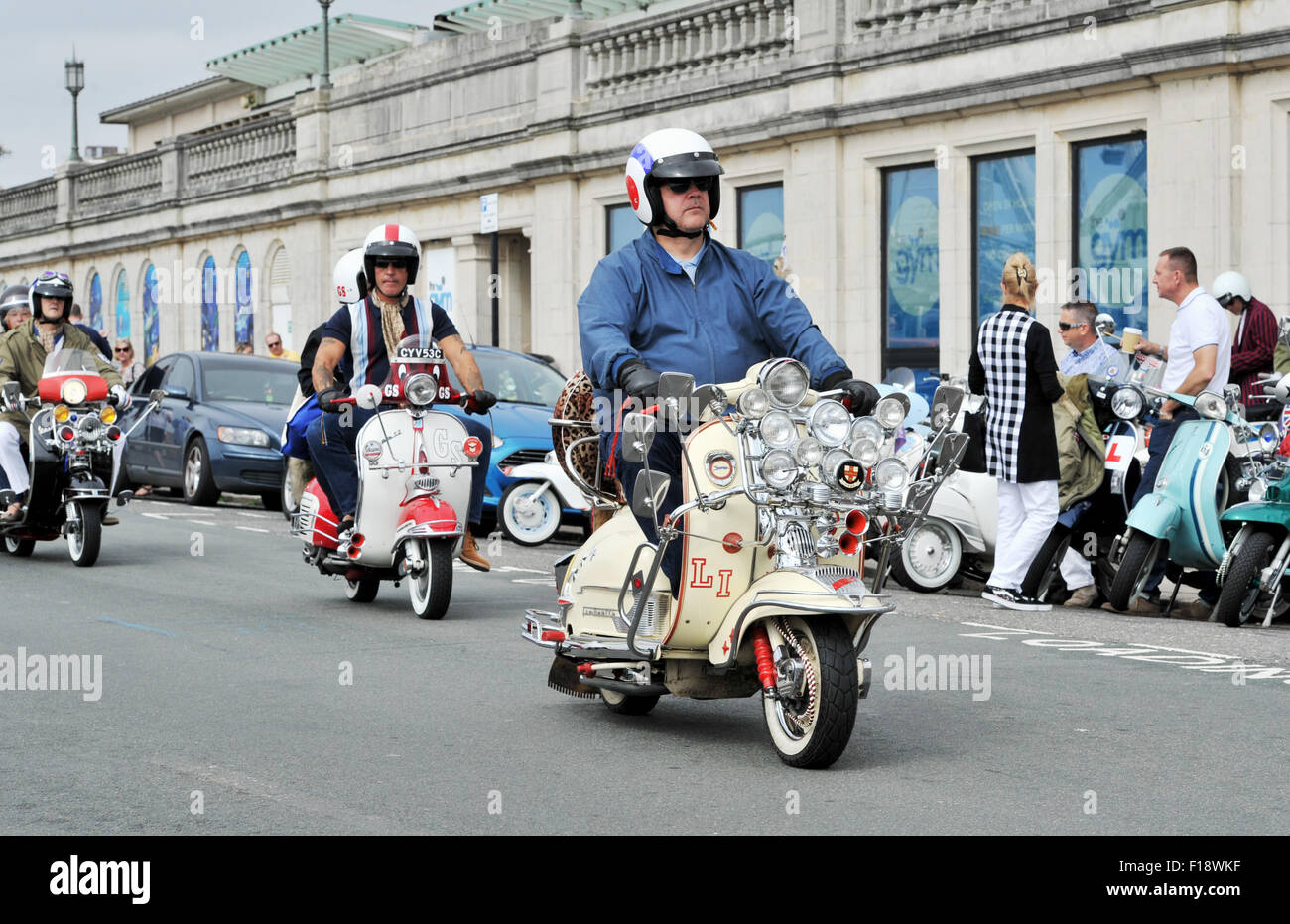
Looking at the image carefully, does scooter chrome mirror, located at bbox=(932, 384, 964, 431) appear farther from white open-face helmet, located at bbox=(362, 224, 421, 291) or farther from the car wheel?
the car wheel

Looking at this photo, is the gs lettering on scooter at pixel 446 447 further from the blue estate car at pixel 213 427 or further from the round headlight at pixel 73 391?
the blue estate car at pixel 213 427

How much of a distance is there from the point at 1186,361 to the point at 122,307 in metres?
32.3

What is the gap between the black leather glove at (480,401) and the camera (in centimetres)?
1096

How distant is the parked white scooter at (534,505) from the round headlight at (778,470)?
9764mm

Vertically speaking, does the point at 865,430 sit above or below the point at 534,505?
above

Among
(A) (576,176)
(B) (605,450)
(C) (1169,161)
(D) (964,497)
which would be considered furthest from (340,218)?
(B) (605,450)

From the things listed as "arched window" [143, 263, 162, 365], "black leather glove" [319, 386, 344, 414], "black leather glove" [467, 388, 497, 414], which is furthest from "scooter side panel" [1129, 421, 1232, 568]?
"arched window" [143, 263, 162, 365]

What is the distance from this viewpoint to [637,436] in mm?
6465

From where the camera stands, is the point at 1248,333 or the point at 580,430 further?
the point at 1248,333

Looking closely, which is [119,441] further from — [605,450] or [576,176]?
[576,176]

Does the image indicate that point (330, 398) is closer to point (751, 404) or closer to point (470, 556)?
point (470, 556)

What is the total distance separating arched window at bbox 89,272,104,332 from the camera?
41375mm

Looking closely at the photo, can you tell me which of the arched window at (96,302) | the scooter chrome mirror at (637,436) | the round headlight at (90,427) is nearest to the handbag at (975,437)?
the scooter chrome mirror at (637,436)

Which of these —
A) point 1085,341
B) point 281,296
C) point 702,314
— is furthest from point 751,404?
point 281,296
